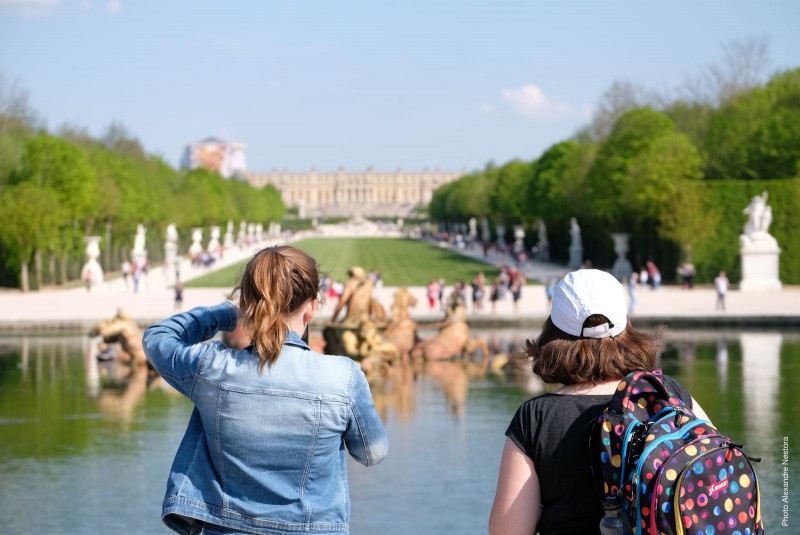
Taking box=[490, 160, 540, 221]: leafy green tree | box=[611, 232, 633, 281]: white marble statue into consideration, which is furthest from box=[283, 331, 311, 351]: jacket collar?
box=[490, 160, 540, 221]: leafy green tree

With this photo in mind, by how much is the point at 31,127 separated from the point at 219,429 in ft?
176

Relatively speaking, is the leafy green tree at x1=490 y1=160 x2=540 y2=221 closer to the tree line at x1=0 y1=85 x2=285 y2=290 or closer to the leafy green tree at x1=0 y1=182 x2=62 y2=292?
the tree line at x1=0 y1=85 x2=285 y2=290

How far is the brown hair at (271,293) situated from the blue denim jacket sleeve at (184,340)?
157 mm

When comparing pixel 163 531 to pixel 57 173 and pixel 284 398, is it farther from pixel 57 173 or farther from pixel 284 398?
pixel 57 173

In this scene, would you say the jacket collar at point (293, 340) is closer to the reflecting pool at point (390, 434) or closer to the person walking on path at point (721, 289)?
the reflecting pool at point (390, 434)

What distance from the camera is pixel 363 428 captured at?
286 cm

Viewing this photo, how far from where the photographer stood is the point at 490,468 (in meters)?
10.2

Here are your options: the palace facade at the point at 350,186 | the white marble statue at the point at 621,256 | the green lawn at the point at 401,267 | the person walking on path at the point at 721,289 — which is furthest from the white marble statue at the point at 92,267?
the palace facade at the point at 350,186

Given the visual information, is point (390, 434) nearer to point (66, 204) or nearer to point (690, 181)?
point (690, 181)

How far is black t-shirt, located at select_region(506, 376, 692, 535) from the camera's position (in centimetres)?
264

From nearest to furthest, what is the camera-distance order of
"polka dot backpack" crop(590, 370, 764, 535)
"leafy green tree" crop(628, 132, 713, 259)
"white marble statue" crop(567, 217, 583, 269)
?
"polka dot backpack" crop(590, 370, 764, 535) < "leafy green tree" crop(628, 132, 713, 259) < "white marble statue" crop(567, 217, 583, 269)

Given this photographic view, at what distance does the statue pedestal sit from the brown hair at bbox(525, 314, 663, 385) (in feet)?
98.3

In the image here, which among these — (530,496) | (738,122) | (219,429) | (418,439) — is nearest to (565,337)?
(530,496)

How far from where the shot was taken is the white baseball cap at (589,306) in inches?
108
